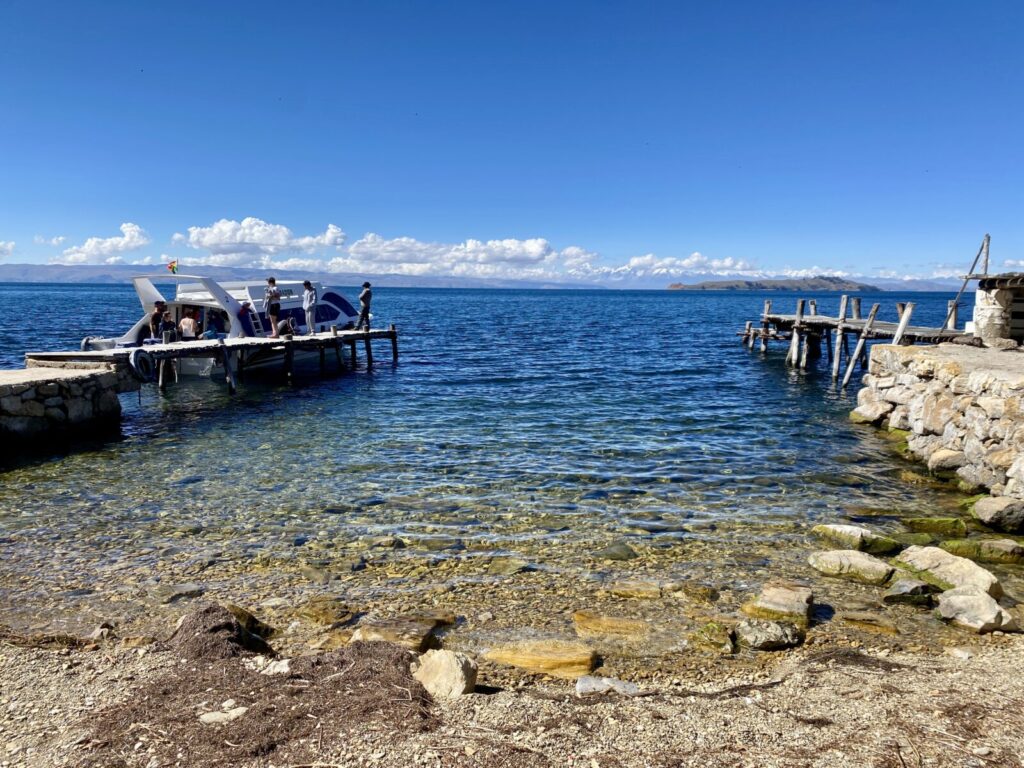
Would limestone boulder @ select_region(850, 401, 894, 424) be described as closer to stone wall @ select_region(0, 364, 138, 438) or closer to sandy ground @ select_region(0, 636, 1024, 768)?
sandy ground @ select_region(0, 636, 1024, 768)

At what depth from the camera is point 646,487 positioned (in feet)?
40.0

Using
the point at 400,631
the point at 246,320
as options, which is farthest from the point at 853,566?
the point at 246,320

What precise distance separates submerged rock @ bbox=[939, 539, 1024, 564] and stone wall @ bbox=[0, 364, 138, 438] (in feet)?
59.0

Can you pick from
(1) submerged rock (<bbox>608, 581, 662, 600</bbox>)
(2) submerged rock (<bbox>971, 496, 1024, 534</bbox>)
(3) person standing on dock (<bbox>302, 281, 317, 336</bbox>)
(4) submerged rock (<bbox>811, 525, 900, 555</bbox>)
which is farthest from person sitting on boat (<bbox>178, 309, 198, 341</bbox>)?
(2) submerged rock (<bbox>971, 496, 1024, 534</bbox>)

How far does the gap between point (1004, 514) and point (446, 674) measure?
9.43 m

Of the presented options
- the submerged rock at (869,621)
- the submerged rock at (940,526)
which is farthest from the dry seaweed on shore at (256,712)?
the submerged rock at (940,526)

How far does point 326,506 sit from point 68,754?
681 centimetres

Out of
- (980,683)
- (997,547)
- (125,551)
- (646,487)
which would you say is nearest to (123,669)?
(125,551)

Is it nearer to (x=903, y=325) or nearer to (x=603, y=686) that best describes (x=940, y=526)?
(x=603, y=686)

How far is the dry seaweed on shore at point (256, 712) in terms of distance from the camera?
4238mm

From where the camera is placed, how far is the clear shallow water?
882 centimetres

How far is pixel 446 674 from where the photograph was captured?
206 inches

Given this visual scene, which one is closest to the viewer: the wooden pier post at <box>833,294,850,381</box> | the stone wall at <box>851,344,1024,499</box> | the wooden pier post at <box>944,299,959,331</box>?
the stone wall at <box>851,344,1024,499</box>

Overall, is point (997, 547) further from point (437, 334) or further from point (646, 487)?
point (437, 334)
